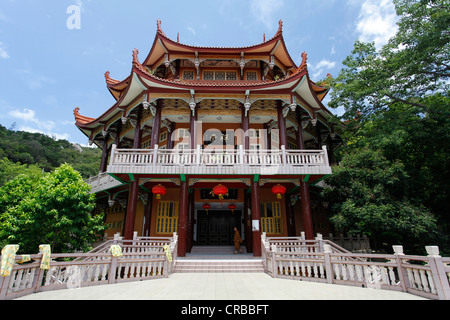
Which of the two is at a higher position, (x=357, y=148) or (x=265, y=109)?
(x=265, y=109)

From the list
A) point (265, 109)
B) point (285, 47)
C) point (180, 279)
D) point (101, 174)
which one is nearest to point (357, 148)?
point (265, 109)

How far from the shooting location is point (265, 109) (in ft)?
40.4

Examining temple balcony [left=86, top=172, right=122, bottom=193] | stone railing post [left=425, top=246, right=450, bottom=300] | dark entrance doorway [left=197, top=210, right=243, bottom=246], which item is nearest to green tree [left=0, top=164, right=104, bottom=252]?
temple balcony [left=86, top=172, right=122, bottom=193]

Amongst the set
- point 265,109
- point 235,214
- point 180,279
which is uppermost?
point 265,109

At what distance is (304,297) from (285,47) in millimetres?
13090

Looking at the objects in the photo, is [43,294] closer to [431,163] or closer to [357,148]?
[357,148]

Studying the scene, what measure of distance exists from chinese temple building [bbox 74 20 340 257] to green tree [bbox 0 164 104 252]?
179cm

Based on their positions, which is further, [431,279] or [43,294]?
[43,294]

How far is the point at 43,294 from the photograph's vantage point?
15.9 ft

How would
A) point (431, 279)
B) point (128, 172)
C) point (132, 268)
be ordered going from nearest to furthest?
1. point (431, 279)
2. point (132, 268)
3. point (128, 172)

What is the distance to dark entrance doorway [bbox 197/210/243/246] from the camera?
13.3 meters

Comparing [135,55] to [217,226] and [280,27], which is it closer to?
[280,27]

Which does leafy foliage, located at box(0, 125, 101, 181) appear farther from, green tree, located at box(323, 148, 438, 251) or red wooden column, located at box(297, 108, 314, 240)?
green tree, located at box(323, 148, 438, 251)

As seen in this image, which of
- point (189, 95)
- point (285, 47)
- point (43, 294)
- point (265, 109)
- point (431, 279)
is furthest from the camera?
point (285, 47)
